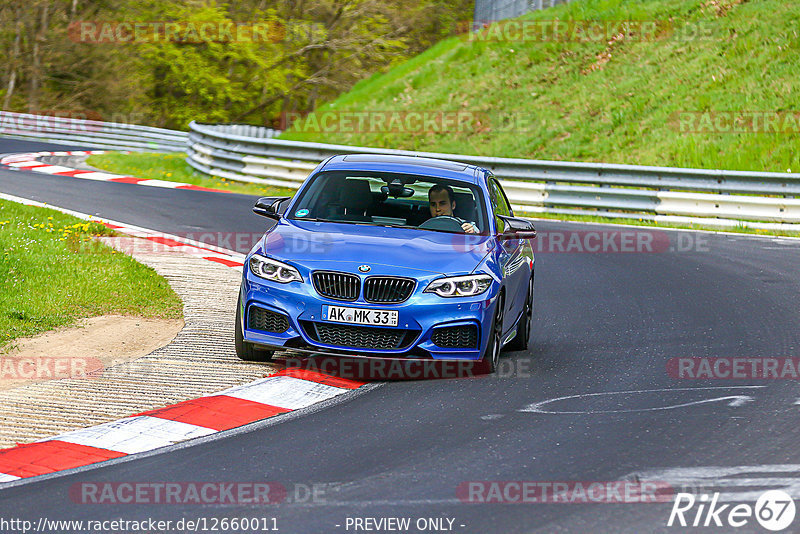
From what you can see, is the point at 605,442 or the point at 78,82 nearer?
the point at 605,442

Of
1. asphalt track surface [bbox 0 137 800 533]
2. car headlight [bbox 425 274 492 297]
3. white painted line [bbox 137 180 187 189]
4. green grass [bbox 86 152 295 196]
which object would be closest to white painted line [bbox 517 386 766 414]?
asphalt track surface [bbox 0 137 800 533]

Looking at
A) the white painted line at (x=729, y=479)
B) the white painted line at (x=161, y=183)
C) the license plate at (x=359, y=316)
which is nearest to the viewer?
the white painted line at (x=729, y=479)

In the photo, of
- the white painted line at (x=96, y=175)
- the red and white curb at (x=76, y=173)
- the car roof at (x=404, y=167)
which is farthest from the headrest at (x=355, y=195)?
the white painted line at (x=96, y=175)

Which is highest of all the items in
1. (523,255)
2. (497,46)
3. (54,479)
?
(497,46)

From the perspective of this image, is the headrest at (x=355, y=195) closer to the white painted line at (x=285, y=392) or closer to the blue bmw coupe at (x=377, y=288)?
the blue bmw coupe at (x=377, y=288)

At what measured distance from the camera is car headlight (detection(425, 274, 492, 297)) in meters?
8.10

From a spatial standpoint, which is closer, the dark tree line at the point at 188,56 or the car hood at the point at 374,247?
the car hood at the point at 374,247

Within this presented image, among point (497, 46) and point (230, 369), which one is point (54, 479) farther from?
point (497, 46)

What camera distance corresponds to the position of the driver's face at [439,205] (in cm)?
939

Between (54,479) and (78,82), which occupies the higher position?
(78,82)

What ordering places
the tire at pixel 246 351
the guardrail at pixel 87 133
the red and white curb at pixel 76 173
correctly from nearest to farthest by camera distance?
1. the tire at pixel 246 351
2. the red and white curb at pixel 76 173
3. the guardrail at pixel 87 133

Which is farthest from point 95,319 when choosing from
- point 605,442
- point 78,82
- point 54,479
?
point 78,82

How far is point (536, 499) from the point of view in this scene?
5.39 metres

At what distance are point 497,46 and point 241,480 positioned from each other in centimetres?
3074
